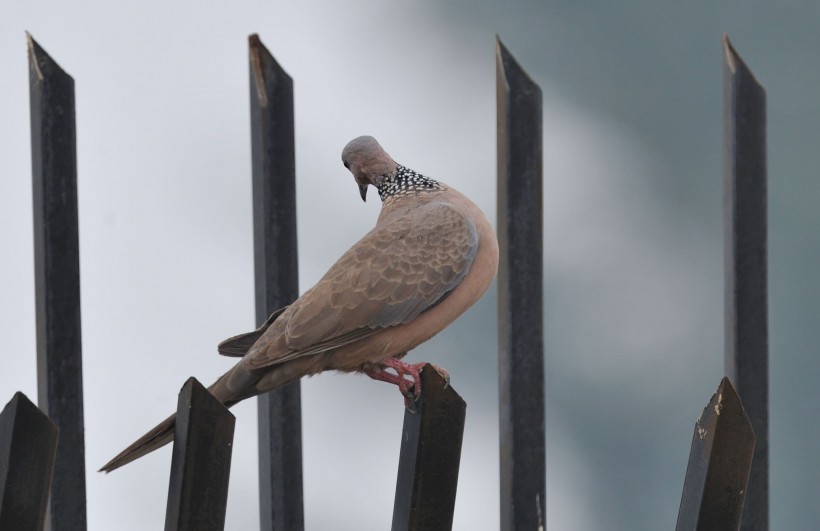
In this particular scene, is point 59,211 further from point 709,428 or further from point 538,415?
point 709,428

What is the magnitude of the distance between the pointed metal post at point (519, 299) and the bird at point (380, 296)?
286 millimetres

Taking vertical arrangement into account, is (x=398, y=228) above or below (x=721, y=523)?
Result: above

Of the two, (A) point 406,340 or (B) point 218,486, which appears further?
(A) point 406,340

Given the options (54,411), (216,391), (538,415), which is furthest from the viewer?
(216,391)

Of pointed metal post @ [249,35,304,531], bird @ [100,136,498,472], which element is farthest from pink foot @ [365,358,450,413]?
pointed metal post @ [249,35,304,531]

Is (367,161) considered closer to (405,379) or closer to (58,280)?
(405,379)

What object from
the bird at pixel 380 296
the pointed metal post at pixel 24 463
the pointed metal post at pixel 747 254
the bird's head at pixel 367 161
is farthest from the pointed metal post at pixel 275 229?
the pointed metal post at pixel 747 254

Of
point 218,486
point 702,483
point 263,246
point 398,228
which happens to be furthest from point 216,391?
point 702,483

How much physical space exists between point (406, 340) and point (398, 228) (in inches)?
11.0

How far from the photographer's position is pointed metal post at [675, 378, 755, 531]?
6.48 ft

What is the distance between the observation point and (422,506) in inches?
79.9

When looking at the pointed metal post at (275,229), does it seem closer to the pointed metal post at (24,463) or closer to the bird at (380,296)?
the bird at (380,296)

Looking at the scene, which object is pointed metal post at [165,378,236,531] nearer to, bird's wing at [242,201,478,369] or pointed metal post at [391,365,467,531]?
pointed metal post at [391,365,467,531]

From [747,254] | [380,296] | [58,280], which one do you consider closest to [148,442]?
[58,280]
